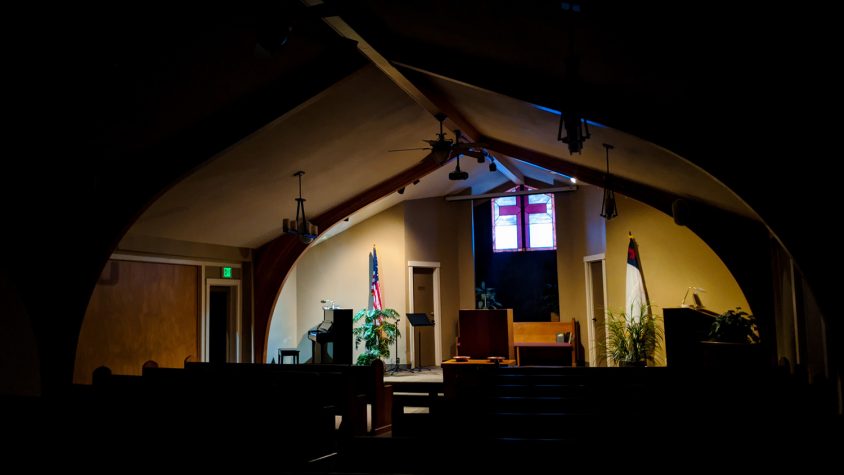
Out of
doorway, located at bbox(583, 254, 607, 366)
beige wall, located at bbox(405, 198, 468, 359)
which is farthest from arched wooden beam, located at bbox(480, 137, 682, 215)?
beige wall, located at bbox(405, 198, 468, 359)

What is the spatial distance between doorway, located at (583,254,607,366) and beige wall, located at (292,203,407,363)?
3359 mm

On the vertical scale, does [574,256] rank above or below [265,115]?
below

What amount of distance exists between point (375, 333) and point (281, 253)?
2.25m

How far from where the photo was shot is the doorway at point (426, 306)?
39.0 feet

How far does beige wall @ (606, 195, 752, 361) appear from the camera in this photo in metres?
7.69

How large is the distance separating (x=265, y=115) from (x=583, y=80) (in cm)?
310

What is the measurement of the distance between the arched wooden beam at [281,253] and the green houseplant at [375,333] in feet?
5.95

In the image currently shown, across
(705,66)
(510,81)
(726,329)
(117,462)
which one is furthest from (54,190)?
(726,329)

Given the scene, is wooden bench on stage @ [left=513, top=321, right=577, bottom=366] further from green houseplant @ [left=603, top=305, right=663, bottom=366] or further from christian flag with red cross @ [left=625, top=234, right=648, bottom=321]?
green houseplant @ [left=603, top=305, right=663, bottom=366]

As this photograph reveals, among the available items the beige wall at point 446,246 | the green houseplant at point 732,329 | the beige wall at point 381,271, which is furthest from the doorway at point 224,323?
the green houseplant at point 732,329

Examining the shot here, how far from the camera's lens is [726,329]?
611cm

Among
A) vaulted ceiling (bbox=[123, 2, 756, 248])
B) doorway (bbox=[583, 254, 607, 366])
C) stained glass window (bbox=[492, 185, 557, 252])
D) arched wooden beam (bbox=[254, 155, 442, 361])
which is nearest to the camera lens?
vaulted ceiling (bbox=[123, 2, 756, 248])

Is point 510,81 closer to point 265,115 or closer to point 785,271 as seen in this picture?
point 265,115

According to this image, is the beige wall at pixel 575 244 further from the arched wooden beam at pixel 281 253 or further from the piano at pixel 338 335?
the piano at pixel 338 335
